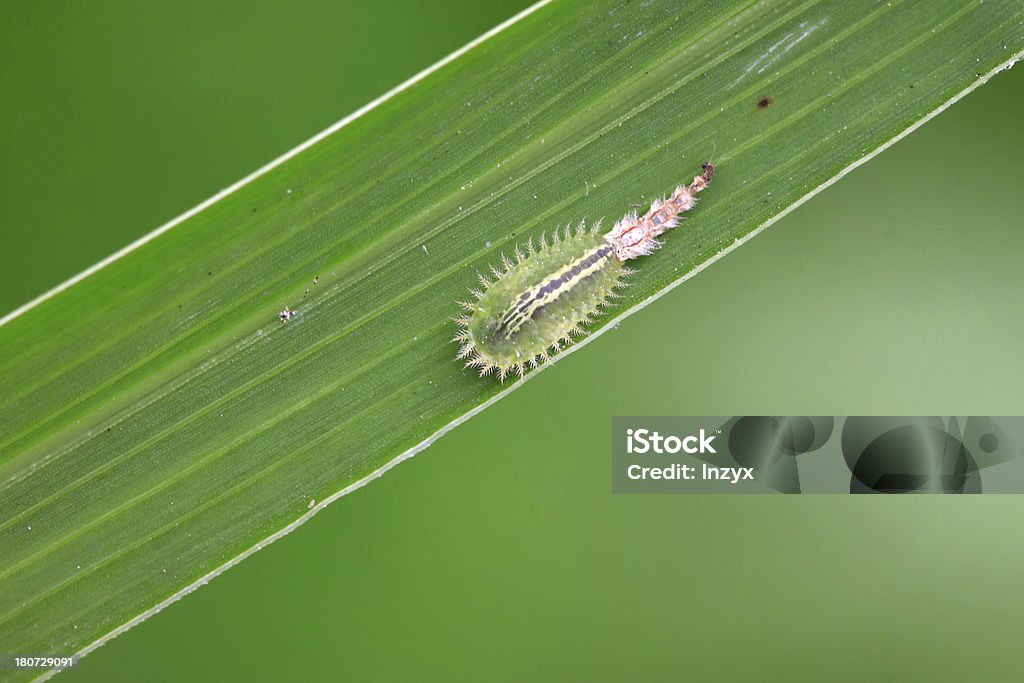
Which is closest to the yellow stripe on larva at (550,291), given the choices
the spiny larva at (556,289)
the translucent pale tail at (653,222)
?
the spiny larva at (556,289)

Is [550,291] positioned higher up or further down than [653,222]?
further down

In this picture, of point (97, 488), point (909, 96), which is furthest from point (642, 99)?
point (97, 488)

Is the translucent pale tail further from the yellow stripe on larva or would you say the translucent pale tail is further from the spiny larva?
the yellow stripe on larva

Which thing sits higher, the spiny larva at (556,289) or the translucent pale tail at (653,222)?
the translucent pale tail at (653,222)

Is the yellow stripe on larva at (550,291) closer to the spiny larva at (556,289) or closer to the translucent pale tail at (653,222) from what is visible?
the spiny larva at (556,289)

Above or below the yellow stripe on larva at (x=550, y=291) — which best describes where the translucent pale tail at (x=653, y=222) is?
above

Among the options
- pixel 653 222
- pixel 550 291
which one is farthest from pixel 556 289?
pixel 653 222

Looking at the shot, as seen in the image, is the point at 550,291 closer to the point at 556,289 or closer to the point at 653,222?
the point at 556,289

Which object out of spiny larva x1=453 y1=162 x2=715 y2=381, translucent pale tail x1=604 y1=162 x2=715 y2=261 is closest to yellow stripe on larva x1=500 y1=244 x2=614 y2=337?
spiny larva x1=453 y1=162 x2=715 y2=381
